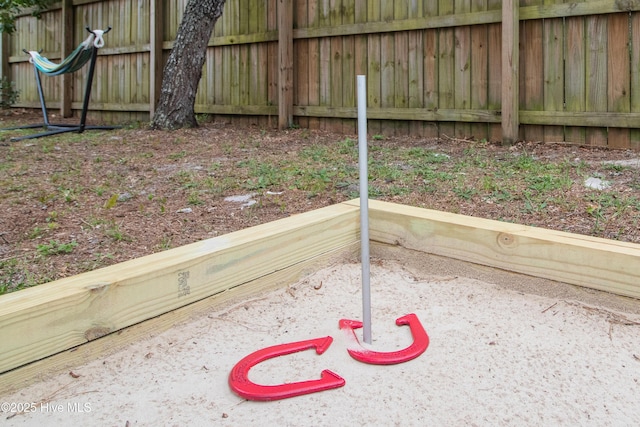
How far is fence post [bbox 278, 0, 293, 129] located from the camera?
6.20 meters

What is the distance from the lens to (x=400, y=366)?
1528mm

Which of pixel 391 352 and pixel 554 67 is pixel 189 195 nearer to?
pixel 391 352

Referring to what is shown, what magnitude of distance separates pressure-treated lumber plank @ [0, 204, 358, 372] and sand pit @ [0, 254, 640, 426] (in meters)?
0.08

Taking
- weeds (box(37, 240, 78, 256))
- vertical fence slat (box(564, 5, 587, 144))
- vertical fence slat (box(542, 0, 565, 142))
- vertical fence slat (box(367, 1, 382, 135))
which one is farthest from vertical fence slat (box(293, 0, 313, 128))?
weeds (box(37, 240, 78, 256))

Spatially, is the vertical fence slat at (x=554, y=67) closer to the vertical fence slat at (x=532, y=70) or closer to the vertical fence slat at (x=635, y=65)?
the vertical fence slat at (x=532, y=70)

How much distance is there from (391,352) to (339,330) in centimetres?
20

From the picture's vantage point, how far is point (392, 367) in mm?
1527

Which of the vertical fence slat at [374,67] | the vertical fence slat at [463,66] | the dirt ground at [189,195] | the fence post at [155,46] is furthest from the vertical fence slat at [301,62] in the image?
the fence post at [155,46]

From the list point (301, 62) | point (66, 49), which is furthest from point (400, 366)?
point (66, 49)

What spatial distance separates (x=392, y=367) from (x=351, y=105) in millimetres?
4605

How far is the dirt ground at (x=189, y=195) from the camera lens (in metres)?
2.60

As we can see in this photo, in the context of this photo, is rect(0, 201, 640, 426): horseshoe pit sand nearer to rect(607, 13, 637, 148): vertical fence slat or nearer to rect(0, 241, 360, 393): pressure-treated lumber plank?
rect(0, 241, 360, 393): pressure-treated lumber plank

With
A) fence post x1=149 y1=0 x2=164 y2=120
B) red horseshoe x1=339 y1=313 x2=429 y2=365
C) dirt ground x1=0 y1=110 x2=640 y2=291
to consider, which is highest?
fence post x1=149 y1=0 x2=164 y2=120

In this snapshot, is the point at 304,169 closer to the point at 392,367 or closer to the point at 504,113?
the point at 504,113
